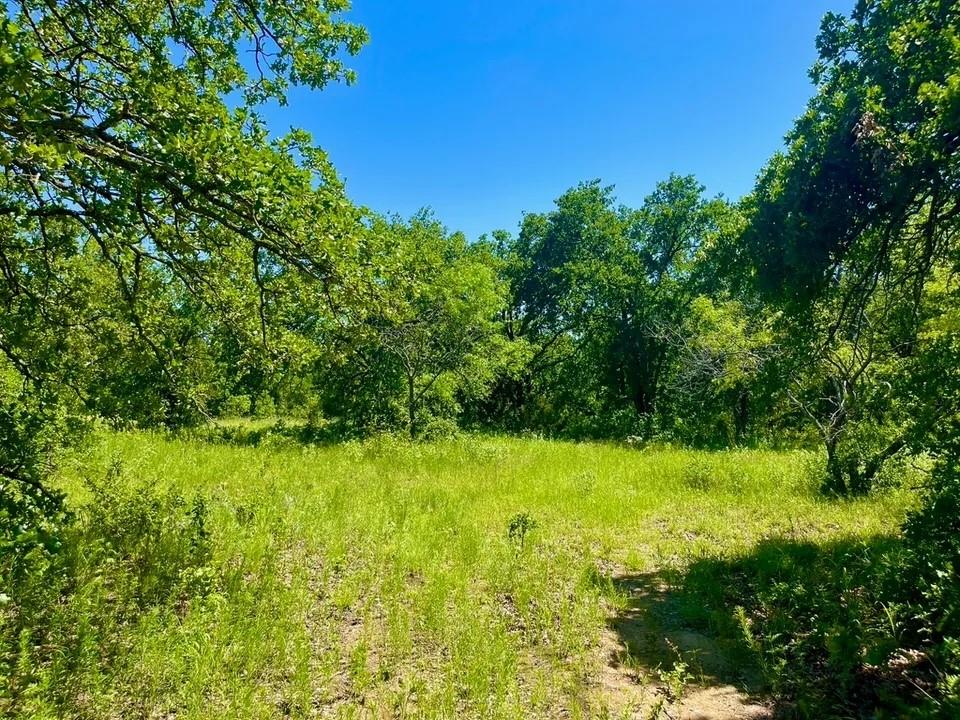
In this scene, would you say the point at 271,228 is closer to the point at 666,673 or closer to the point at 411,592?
the point at 411,592

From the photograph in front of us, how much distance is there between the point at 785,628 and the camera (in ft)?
15.1

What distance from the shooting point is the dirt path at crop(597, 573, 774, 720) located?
368 centimetres

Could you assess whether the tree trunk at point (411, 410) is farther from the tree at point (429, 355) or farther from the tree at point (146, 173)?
the tree at point (146, 173)

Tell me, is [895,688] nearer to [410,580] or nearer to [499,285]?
[410,580]

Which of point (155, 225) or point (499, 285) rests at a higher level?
point (499, 285)

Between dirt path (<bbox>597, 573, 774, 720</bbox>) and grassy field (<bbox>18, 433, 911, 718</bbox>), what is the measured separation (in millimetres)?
23

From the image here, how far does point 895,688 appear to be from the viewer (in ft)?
11.9

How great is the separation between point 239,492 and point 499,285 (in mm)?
16259

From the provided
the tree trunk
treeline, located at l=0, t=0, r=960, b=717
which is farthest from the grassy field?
the tree trunk

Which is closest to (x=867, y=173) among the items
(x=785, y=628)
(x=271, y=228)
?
(x=785, y=628)

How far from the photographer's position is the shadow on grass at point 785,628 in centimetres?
372

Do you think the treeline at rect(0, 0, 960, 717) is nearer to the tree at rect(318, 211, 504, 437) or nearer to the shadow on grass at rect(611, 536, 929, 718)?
the shadow on grass at rect(611, 536, 929, 718)

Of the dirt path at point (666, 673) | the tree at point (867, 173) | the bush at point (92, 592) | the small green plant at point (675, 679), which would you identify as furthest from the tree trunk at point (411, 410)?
the small green plant at point (675, 679)

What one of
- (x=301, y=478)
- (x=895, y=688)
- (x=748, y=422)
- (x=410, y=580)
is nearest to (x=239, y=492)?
(x=301, y=478)
